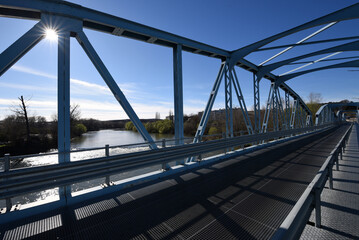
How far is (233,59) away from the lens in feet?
27.5

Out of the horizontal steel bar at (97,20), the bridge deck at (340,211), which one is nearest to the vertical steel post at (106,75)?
the horizontal steel bar at (97,20)

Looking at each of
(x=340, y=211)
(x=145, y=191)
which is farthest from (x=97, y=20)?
(x=340, y=211)

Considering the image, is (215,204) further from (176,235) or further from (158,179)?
(158,179)

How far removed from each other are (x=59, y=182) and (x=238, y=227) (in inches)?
117

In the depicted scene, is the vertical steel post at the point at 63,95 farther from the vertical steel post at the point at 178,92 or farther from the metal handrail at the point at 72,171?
the vertical steel post at the point at 178,92

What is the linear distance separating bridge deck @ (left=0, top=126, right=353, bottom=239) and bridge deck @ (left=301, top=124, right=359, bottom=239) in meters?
0.27

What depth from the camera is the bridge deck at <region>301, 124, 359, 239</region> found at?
2.24 meters

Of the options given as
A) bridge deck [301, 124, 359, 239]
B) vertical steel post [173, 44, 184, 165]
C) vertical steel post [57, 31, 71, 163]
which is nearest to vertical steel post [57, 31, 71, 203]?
vertical steel post [57, 31, 71, 163]

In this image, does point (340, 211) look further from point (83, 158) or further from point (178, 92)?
point (83, 158)

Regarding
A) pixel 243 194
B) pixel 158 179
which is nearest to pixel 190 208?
pixel 243 194

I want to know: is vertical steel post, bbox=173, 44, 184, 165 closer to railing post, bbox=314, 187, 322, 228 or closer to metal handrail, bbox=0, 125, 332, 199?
metal handrail, bbox=0, 125, 332, 199

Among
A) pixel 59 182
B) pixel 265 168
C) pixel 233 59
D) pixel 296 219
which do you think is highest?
pixel 233 59

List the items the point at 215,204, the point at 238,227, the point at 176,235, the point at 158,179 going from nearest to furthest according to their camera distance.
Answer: the point at 176,235 < the point at 238,227 < the point at 215,204 < the point at 158,179

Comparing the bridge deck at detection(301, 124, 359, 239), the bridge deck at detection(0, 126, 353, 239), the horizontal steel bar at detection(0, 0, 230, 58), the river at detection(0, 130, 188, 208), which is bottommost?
the river at detection(0, 130, 188, 208)
